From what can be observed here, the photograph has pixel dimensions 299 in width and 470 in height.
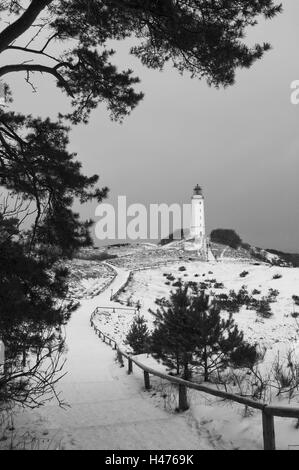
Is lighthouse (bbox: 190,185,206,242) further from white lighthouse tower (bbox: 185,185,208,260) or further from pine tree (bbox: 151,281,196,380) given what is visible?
pine tree (bbox: 151,281,196,380)

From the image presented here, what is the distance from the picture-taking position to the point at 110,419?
6570mm

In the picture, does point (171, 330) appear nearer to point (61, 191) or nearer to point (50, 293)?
point (50, 293)

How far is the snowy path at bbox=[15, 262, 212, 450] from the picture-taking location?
5125 mm

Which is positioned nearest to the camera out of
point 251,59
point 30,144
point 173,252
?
point 251,59

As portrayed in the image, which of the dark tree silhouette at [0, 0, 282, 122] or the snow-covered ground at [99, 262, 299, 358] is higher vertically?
the dark tree silhouette at [0, 0, 282, 122]

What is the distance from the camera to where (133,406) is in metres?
7.51

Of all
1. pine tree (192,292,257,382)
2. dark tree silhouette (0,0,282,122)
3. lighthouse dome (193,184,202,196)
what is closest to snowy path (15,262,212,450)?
pine tree (192,292,257,382)

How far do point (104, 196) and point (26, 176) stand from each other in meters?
1.53

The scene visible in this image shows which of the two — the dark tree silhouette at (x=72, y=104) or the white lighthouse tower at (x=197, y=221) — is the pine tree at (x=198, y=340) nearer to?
the dark tree silhouette at (x=72, y=104)

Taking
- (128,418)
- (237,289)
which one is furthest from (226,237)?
(128,418)

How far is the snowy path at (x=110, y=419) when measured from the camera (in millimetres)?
5125

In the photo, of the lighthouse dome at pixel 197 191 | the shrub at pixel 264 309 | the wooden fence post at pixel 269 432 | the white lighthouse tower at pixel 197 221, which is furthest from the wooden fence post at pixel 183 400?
the lighthouse dome at pixel 197 191

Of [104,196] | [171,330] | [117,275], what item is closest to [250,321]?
[171,330]

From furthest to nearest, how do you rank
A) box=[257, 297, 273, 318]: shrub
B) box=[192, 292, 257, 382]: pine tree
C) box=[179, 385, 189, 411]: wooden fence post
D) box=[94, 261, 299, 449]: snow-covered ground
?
box=[257, 297, 273, 318]: shrub < box=[192, 292, 257, 382]: pine tree < box=[179, 385, 189, 411]: wooden fence post < box=[94, 261, 299, 449]: snow-covered ground
